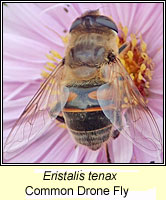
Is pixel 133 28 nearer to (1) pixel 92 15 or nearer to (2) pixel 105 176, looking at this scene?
(1) pixel 92 15

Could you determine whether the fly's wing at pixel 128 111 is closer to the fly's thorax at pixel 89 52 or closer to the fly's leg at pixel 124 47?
the fly's thorax at pixel 89 52

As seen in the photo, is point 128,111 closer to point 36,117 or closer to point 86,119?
point 86,119

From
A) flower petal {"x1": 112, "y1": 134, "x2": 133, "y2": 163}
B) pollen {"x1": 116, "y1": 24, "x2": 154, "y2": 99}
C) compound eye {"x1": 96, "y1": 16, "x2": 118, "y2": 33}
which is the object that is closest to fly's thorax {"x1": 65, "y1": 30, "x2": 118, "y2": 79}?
compound eye {"x1": 96, "y1": 16, "x2": 118, "y2": 33}

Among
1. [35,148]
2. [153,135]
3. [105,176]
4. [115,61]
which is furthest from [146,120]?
[35,148]

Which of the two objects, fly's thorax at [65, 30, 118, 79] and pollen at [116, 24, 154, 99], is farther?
pollen at [116, 24, 154, 99]

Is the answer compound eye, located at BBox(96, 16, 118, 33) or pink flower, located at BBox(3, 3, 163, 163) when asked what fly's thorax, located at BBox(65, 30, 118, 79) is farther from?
pink flower, located at BBox(3, 3, 163, 163)

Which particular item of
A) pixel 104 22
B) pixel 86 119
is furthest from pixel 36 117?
pixel 104 22
